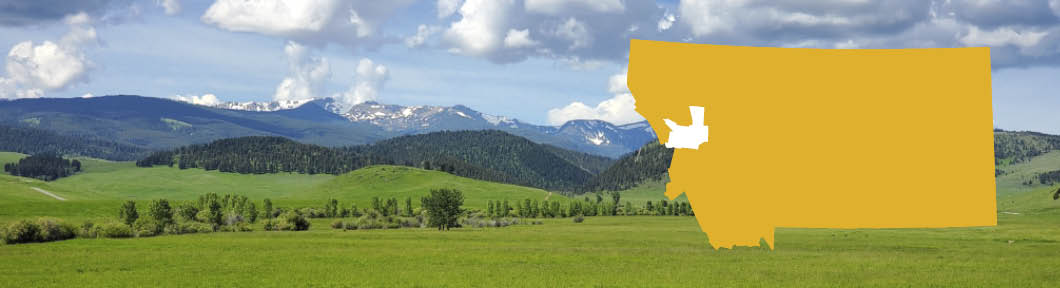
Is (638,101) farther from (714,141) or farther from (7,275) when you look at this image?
(7,275)

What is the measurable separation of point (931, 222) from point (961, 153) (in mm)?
4101

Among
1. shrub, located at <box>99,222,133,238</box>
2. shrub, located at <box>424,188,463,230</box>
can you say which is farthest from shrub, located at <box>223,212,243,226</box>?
shrub, located at <box>424,188,463,230</box>

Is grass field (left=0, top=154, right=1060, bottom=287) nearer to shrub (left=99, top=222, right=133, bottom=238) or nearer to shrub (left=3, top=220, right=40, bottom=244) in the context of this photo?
shrub (left=3, top=220, right=40, bottom=244)

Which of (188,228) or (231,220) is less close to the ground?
(231,220)

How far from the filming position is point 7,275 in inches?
1796

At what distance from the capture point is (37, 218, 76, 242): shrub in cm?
7728

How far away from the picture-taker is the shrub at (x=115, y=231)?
8425 cm
